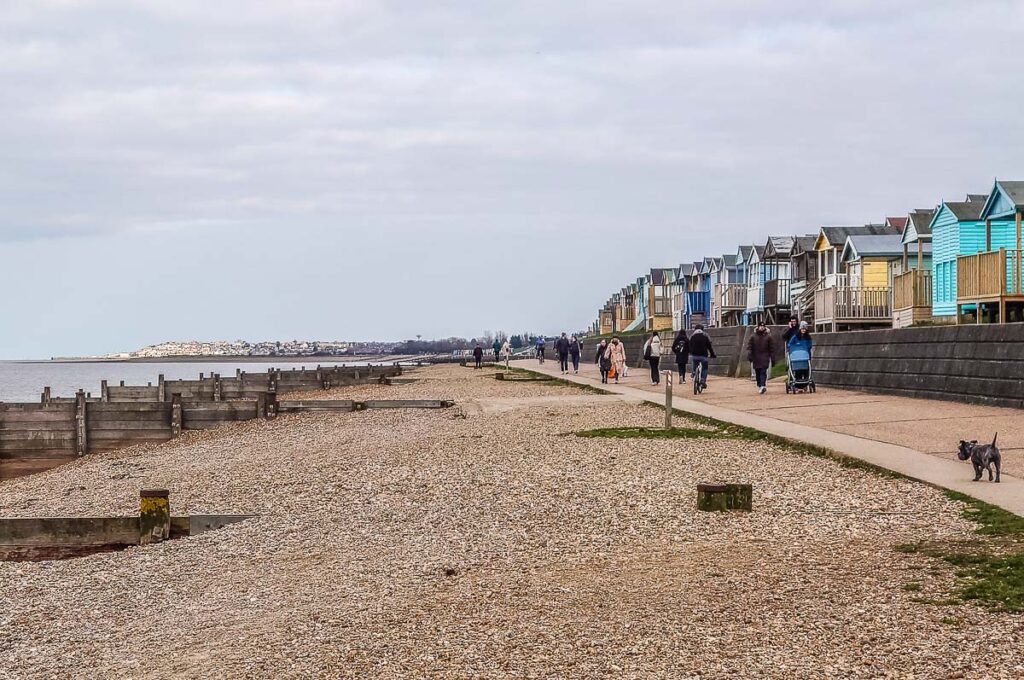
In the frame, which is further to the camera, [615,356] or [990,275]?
[615,356]

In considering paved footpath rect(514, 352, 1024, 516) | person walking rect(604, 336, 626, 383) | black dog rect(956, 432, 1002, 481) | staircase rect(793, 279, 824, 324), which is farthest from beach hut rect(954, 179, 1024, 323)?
black dog rect(956, 432, 1002, 481)

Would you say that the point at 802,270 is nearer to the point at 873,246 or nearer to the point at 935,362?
the point at 873,246

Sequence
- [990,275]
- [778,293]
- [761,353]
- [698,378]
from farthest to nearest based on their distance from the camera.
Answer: [778,293] < [698,378] < [990,275] < [761,353]

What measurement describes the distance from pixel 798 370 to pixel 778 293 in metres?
30.8

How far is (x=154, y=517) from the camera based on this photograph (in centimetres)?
1148

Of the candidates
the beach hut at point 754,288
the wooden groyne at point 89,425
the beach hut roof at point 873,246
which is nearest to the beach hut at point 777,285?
the beach hut at point 754,288

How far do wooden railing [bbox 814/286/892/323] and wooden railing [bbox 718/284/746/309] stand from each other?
2333 cm

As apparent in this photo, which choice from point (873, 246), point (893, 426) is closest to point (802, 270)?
point (873, 246)

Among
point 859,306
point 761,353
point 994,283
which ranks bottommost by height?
point 761,353

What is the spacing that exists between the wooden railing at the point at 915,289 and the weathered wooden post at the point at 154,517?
32.6 metres

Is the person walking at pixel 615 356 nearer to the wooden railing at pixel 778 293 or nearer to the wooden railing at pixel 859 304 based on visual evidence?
the wooden railing at pixel 859 304

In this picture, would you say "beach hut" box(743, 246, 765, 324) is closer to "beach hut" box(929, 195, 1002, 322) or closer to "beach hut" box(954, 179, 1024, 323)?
"beach hut" box(929, 195, 1002, 322)

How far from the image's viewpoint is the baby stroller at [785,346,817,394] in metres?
28.1

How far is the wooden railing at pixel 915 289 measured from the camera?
39094mm
